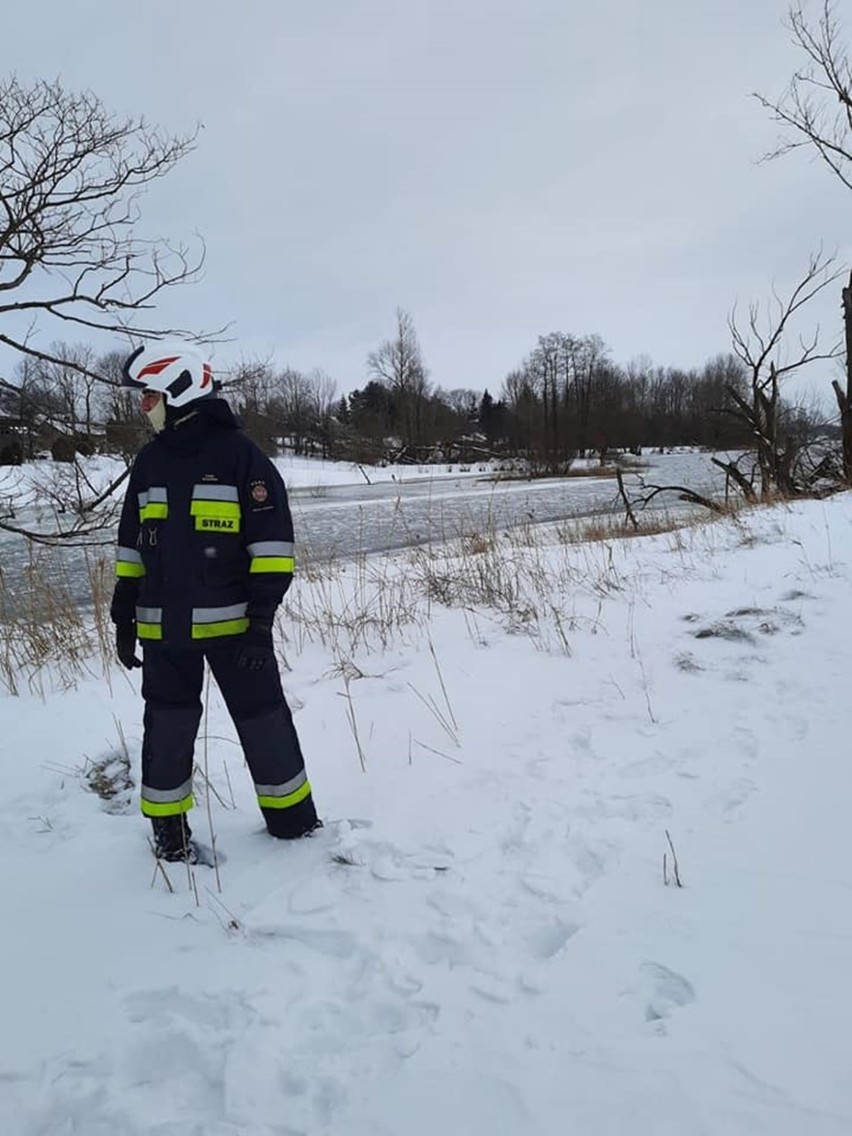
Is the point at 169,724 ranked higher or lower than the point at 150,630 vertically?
lower

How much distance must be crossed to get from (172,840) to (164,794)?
18 centimetres

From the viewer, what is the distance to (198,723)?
220cm

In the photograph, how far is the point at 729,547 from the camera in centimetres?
622

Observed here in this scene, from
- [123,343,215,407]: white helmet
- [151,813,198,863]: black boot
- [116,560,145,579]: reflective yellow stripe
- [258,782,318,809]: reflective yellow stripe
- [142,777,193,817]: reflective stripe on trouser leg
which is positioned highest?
[123,343,215,407]: white helmet

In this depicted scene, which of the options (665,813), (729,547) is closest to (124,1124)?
(665,813)

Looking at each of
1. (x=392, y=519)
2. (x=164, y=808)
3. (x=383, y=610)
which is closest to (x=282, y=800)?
(x=164, y=808)

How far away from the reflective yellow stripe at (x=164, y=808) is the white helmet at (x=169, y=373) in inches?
54.3

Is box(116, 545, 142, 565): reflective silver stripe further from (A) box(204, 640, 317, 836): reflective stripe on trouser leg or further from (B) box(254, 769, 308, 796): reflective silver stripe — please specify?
(B) box(254, 769, 308, 796): reflective silver stripe

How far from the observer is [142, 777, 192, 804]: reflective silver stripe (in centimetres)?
220

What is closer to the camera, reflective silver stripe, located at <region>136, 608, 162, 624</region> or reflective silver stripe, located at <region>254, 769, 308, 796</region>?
reflective silver stripe, located at <region>136, 608, 162, 624</region>

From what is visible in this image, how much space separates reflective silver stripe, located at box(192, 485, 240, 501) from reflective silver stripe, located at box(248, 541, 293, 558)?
0.18m

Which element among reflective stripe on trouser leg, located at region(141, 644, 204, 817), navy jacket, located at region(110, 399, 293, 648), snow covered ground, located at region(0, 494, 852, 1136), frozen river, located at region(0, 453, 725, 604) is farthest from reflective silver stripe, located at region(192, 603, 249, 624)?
frozen river, located at region(0, 453, 725, 604)

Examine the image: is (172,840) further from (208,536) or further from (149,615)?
(208,536)

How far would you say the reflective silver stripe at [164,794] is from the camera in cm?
220
